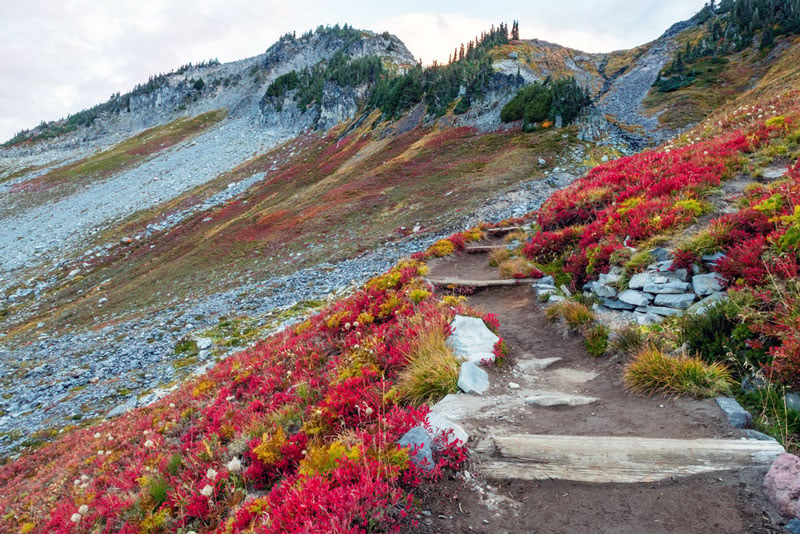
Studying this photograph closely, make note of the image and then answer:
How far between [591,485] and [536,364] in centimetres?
292

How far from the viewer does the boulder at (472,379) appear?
18.2 feet

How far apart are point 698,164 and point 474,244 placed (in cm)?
814

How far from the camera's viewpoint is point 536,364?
22.0ft

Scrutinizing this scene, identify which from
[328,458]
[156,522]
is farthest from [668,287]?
[156,522]

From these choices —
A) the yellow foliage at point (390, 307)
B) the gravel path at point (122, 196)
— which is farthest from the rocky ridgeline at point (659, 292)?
the gravel path at point (122, 196)

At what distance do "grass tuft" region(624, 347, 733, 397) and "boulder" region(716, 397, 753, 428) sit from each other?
0.22 meters

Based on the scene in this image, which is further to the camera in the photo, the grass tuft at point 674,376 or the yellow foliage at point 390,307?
the yellow foliage at point 390,307

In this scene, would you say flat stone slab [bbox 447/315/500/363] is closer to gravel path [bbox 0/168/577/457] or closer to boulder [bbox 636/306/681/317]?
boulder [bbox 636/306/681/317]

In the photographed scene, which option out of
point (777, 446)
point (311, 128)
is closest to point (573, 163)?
point (777, 446)

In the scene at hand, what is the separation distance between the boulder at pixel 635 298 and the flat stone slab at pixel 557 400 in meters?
3.19

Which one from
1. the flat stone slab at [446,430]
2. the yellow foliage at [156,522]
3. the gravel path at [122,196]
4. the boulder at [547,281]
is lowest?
the yellow foliage at [156,522]

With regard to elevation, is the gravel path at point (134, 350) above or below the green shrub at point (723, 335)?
below

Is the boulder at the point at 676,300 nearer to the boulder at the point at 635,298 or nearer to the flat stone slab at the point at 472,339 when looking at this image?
the boulder at the point at 635,298

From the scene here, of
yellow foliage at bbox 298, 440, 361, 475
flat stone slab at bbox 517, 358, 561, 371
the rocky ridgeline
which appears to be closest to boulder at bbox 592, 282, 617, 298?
the rocky ridgeline
